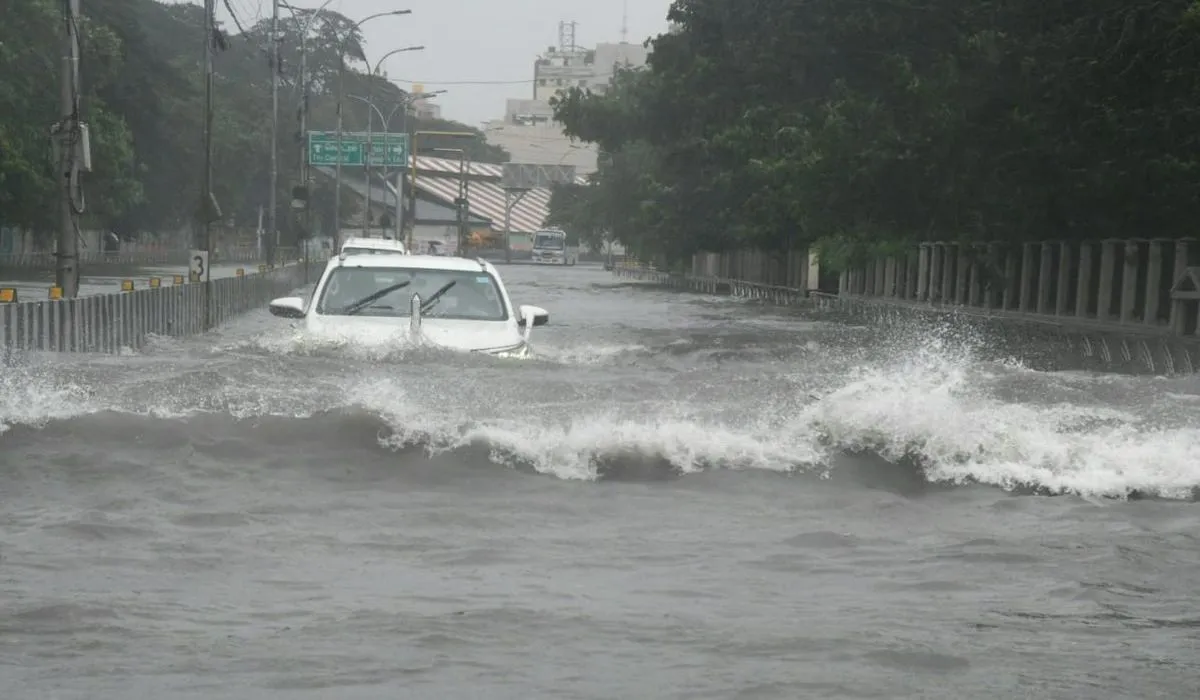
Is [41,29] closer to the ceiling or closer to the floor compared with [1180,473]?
closer to the ceiling

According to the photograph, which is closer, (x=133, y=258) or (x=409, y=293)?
(x=409, y=293)

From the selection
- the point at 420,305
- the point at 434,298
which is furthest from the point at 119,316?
the point at 420,305

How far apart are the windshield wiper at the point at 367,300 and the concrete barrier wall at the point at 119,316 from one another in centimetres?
280

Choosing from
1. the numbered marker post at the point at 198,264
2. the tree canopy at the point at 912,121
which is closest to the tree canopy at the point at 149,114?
the numbered marker post at the point at 198,264

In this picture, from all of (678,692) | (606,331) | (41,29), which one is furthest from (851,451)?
(41,29)

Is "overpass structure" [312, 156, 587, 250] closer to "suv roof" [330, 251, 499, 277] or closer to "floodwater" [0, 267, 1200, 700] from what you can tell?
"suv roof" [330, 251, 499, 277]

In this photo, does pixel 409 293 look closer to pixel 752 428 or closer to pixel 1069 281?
pixel 752 428

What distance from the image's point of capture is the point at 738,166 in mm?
53125

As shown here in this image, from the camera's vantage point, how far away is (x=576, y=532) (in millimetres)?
9125

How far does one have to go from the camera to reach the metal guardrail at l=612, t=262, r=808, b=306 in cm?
5538

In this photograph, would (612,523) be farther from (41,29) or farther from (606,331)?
(41,29)

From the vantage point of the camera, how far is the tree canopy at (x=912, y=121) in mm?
26156

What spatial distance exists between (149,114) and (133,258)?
13695 millimetres

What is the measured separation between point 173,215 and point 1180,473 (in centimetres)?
8025
